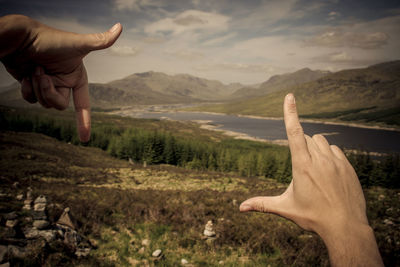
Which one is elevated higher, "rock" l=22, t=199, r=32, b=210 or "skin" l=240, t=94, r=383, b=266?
"skin" l=240, t=94, r=383, b=266

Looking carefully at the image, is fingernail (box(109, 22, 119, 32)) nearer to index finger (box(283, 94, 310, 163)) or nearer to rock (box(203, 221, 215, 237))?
index finger (box(283, 94, 310, 163))

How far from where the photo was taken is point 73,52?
82.6 inches

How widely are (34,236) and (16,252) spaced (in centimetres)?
98

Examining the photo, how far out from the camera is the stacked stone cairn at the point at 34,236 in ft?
15.6

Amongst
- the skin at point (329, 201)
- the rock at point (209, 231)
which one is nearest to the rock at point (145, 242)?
the rock at point (209, 231)

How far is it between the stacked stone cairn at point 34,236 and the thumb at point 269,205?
5.65 metres

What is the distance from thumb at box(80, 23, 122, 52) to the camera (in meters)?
2.13

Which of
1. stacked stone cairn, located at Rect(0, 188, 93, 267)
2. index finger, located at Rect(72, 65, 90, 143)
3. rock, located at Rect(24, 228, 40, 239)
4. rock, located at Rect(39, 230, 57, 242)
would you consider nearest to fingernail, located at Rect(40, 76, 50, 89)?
index finger, located at Rect(72, 65, 90, 143)

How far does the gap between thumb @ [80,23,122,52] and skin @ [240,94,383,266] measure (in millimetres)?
2216

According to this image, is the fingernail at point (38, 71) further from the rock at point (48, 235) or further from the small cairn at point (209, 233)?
the small cairn at point (209, 233)

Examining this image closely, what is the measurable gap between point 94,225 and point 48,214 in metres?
1.66

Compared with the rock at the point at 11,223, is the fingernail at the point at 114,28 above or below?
above

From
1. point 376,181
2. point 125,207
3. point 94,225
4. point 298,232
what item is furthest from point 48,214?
point 376,181

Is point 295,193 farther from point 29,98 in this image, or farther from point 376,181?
point 376,181
